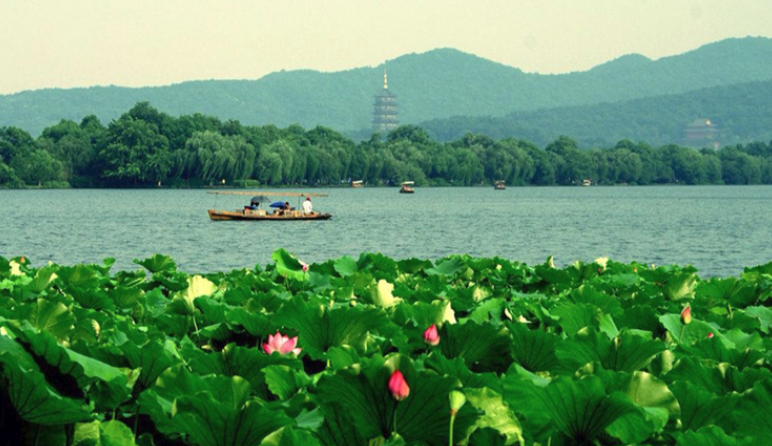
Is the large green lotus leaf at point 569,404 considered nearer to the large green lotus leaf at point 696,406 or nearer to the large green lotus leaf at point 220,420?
the large green lotus leaf at point 696,406

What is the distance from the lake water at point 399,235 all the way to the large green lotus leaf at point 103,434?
3652 centimetres

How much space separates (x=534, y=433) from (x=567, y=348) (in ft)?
2.25

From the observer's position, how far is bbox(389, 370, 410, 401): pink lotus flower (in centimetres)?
218

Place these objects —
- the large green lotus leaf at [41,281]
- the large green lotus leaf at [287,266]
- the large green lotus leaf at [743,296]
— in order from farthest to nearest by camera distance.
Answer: the large green lotus leaf at [287,266], the large green lotus leaf at [743,296], the large green lotus leaf at [41,281]

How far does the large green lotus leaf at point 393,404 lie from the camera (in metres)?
2.27

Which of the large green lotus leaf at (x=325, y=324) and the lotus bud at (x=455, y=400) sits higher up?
the lotus bud at (x=455, y=400)

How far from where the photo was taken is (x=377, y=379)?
2273mm

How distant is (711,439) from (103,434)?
1.25 m

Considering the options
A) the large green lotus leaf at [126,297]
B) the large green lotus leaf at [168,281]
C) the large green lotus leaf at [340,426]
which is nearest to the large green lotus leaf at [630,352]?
the large green lotus leaf at [340,426]

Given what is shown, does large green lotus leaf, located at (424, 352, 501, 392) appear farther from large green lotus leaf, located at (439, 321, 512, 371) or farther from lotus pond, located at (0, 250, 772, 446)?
large green lotus leaf, located at (439, 321, 512, 371)

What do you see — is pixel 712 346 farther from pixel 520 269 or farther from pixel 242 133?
pixel 242 133

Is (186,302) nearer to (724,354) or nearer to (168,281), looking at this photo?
(168,281)

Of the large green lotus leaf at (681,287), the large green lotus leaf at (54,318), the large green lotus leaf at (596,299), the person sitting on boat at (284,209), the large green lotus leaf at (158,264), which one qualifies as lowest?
the person sitting on boat at (284,209)

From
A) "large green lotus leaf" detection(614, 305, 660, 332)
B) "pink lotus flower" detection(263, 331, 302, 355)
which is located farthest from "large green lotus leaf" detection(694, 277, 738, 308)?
"pink lotus flower" detection(263, 331, 302, 355)
